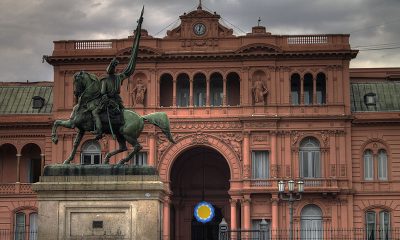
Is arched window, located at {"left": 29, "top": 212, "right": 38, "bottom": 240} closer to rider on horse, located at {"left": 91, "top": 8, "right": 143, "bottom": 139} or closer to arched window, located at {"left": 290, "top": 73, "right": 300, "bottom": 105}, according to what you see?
arched window, located at {"left": 290, "top": 73, "right": 300, "bottom": 105}

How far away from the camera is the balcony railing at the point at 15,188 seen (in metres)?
69.7

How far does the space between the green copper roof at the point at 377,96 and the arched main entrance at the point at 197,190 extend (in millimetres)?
11899

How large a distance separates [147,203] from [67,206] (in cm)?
244

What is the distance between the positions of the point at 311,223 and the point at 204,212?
953cm

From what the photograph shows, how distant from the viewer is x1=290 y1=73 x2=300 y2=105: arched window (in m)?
67.4

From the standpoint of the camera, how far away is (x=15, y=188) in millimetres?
69812

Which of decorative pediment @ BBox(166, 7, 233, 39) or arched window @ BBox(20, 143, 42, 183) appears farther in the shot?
arched window @ BBox(20, 143, 42, 183)

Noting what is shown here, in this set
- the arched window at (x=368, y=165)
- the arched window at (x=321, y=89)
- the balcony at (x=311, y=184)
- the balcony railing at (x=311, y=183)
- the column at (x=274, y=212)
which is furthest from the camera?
the arched window at (x=321, y=89)

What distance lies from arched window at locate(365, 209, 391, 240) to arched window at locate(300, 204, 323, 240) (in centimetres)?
396

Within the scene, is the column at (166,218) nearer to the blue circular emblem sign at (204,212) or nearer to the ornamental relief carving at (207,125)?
the blue circular emblem sign at (204,212)

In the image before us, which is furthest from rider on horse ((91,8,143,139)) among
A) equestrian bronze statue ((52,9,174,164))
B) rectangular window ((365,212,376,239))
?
rectangular window ((365,212,376,239))

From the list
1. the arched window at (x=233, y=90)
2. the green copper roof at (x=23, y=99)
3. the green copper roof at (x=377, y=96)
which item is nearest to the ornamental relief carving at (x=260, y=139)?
the arched window at (x=233, y=90)

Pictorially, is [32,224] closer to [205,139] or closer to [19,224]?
[19,224]

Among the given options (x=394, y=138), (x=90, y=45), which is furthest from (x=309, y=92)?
(x=90, y=45)
